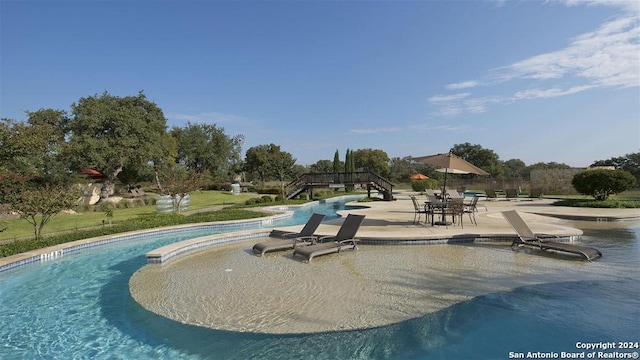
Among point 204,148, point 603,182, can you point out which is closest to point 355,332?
point 603,182

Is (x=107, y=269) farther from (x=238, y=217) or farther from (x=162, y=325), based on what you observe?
(x=238, y=217)

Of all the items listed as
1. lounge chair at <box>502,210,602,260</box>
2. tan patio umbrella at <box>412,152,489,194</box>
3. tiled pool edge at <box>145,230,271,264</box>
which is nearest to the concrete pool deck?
lounge chair at <box>502,210,602,260</box>

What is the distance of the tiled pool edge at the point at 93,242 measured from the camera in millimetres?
8133

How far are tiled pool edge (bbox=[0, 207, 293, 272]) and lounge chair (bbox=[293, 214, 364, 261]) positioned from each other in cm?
573

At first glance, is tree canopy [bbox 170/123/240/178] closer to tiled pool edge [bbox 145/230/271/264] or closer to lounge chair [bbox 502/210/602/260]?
tiled pool edge [bbox 145/230/271/264]

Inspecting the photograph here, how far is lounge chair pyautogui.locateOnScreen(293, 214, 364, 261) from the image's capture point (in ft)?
26.1

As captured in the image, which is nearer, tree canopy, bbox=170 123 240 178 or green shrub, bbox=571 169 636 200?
green shrub, bbox=571 169 636 200

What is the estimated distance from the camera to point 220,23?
1978 cm

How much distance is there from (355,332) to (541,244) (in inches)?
258

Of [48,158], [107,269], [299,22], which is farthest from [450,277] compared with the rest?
[48,158]

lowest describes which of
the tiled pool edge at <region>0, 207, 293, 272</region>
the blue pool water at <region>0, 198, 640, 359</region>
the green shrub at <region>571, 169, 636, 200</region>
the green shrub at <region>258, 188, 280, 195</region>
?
the blue pool water at <region>0, 198, 640, 359</region>

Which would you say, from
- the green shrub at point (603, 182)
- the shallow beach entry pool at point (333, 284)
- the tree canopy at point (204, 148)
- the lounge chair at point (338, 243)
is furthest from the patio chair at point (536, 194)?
the tree canopy at point (204, 148)

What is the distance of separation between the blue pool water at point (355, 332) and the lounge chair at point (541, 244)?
105 cm

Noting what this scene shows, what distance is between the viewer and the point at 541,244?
8.33 metres
